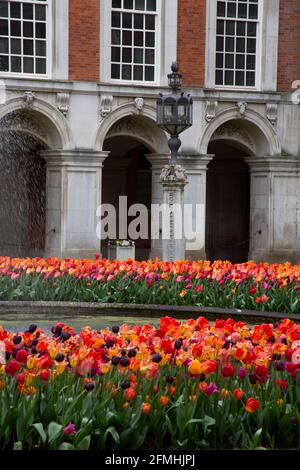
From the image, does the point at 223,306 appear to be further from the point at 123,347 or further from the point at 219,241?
the point at 219,241

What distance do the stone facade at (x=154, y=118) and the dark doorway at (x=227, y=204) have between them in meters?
4.32

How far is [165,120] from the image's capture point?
15539 millimetres

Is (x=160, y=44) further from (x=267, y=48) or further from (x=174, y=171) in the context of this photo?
(x=174, y=171)

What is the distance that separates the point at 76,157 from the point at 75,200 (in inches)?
37.4

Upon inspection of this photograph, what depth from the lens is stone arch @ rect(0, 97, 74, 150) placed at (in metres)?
A: 21.9

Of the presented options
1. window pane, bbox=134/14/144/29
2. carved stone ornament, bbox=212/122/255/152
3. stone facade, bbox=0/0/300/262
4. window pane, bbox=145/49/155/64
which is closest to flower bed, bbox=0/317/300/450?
stone facade, bbox=0/0/300/262

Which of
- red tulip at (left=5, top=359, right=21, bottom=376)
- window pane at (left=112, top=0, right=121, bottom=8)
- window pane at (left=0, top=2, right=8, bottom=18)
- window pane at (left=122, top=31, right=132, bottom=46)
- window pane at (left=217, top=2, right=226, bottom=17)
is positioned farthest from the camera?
window pane at (left=217, top=2, right=226, bottom=17)

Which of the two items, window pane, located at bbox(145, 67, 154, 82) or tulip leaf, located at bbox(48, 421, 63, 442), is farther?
window pane, located at bbox(145, 67, 154, 82)

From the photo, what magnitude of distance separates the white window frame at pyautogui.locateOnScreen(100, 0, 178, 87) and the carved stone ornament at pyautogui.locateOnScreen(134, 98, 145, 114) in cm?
41

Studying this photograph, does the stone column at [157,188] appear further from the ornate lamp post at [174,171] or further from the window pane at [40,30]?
the ornate lamp post at [174,171]

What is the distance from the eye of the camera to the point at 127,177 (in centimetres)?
2955

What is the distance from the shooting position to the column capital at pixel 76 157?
22422 millimetres

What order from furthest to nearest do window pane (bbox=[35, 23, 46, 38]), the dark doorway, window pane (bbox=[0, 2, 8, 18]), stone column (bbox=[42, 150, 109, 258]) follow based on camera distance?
1. the dark doorway
2. stone column (bbox=[42, 150, 109, 258])
3. window pane (bbox=[35, 23, 46, 38])
4. window pane (bbox=[0, 2, 8, 18])

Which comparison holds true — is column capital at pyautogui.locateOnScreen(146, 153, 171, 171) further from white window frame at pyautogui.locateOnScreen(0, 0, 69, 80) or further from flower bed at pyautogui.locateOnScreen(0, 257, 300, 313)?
flower bed at pyautogui.locateOnScreen(0, 257, 300, 313)
